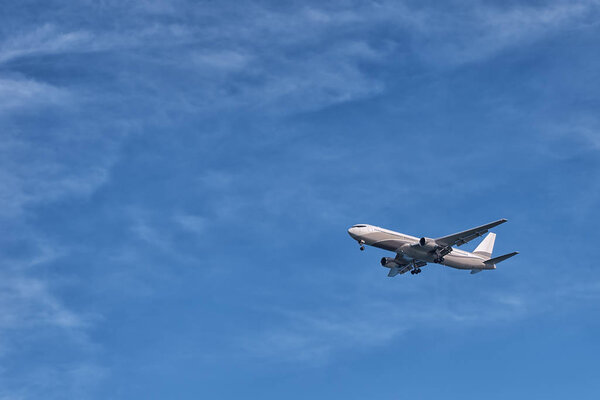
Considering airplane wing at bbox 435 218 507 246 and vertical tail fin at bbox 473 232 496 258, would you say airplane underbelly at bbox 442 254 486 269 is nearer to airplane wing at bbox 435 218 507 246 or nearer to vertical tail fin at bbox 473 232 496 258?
vertical tail fin at bbox 473 232 496 258

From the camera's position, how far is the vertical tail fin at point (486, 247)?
5428 inches

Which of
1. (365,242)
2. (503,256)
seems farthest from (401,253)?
(503,256)

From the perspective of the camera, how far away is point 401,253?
123 meters

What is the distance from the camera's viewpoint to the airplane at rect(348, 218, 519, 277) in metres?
118

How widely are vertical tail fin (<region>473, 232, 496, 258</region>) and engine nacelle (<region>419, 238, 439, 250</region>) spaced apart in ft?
66.1

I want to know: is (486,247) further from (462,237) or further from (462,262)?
(462,237)

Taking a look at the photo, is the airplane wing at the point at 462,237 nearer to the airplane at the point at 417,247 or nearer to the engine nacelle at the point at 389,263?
the airplane at the point at 417,247

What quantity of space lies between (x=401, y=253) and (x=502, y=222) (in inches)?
771

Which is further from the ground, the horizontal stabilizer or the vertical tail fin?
the vertical tail fin

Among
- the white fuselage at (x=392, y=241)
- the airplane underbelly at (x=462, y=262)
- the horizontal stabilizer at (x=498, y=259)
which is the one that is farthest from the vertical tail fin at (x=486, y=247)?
the white fuselage at (x=392, y=241)

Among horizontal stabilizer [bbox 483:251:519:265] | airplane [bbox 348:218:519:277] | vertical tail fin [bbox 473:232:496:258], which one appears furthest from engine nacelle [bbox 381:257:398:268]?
vertical tail fin [bbox 473:232:496:258]

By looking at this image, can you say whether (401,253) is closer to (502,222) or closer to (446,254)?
(446,254)

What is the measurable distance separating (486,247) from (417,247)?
2791 centimetres

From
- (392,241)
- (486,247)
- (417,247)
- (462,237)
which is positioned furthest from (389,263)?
(486,247)
